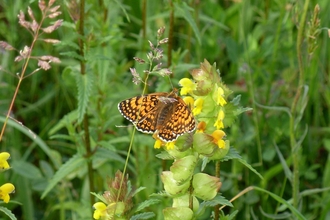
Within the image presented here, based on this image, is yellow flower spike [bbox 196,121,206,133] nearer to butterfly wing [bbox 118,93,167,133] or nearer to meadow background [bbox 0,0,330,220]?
butterfly wing [bbox 118,93,167,133]

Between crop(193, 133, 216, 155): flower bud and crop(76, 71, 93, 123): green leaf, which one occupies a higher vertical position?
crop(193, 133, 216, 155): flower bud

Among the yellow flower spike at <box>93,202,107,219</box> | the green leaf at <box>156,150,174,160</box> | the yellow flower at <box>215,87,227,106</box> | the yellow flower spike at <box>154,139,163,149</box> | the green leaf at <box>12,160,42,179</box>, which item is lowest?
the green leaf at <box>12,160,42,179</box>

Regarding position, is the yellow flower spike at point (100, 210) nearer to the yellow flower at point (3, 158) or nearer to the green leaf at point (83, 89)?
the yellow flower at point (3, 158)

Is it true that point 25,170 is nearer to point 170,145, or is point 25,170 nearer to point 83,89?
point 83,89

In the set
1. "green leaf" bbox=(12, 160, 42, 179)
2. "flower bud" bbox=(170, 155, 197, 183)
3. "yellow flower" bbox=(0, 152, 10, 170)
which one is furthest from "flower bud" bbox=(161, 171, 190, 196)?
"green leaf" bbox=(12, 160, 42, 179)

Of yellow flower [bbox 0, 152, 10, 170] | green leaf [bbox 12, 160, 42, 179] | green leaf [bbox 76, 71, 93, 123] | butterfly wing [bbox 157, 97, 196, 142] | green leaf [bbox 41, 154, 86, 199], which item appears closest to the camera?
butterfly wing [bbox 157, 97, 196, 142]

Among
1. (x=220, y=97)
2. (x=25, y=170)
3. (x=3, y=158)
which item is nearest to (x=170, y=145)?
(x=220, y=97)

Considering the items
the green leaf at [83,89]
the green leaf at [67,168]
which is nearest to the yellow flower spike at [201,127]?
the green leaf at [83,89]

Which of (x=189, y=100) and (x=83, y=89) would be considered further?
(x=83, y=89)
